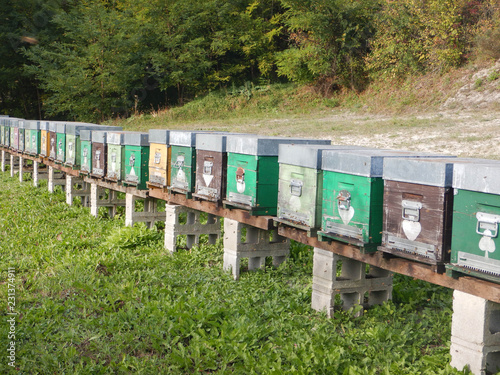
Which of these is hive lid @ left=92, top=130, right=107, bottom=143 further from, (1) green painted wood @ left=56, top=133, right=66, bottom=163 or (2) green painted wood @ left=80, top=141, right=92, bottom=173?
(1) green painted wood @ left=56, top=133, right=66, bottom=163

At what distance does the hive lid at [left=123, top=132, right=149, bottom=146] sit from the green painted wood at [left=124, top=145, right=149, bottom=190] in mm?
81

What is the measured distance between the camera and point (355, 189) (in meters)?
6.30

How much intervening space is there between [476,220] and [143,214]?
25.6ft

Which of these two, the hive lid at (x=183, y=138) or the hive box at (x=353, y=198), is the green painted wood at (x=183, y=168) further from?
the hive box at (x=353, y=198)

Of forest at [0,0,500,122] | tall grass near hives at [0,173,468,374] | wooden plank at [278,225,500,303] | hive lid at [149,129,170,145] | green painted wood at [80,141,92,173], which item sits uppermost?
forest at [0,0,500,122]

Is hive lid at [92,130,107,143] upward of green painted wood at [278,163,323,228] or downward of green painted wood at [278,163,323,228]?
upward

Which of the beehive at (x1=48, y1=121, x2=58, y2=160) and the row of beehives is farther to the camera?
the beehive at (x1=48, y1=121, x2=58, y2=160)

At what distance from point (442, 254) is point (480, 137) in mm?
11753

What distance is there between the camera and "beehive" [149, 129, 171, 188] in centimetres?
1014

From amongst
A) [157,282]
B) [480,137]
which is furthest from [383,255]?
[480,137]

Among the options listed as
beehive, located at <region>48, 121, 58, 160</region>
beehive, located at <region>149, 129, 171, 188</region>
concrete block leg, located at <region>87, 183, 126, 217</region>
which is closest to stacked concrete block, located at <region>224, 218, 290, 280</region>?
beehive, located at <region>149, 129, 171, 188</region>

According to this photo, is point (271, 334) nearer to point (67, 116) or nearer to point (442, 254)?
point (442, 254)

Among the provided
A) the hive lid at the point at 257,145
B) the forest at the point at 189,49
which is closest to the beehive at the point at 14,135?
the hive lid at the point at 257,145

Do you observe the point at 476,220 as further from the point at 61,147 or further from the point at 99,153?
the point at 61,147
